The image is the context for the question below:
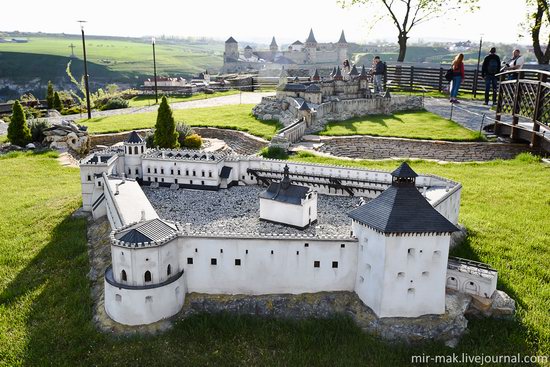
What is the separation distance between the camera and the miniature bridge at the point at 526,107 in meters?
38.8

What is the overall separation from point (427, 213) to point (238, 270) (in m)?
8.50

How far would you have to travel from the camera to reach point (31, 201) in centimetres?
3716

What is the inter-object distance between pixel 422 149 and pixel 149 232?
2927 cm

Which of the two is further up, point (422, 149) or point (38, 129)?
point (38, 129)

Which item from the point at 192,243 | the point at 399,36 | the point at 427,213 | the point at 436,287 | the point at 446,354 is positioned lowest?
the point at 446,354

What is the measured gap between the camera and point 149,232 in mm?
21875

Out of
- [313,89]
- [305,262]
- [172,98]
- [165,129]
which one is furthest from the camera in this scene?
[172,98]

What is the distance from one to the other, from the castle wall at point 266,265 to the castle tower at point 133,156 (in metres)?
14.4

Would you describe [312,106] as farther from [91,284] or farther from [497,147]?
[91,284]

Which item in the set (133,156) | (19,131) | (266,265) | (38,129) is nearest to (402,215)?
(266,265)

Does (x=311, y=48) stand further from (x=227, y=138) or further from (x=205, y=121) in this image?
(x=227, y=138)

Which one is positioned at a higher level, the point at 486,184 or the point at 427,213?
the point at 427,213

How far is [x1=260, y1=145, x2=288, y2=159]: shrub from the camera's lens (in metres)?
41.1

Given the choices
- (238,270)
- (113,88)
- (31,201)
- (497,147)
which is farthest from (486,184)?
(113,88)
